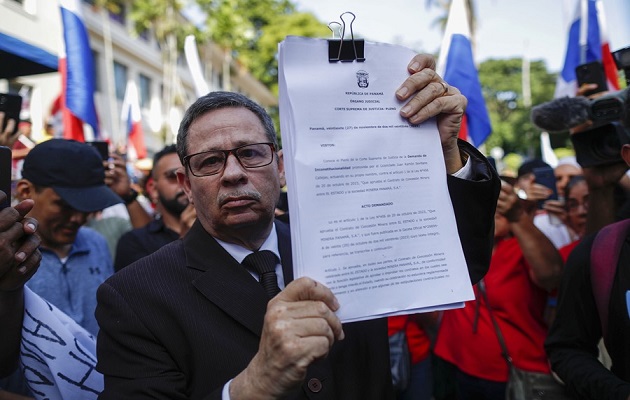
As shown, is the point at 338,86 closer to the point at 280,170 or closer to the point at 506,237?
the point at 280,170

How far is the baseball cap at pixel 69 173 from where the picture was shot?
2783 mm

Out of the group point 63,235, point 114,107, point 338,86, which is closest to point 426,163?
point 338,86

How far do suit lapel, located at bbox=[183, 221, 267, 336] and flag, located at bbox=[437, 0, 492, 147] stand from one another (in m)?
2.92

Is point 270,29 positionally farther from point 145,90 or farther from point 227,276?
point 227,276

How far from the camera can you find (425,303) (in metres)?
1.36

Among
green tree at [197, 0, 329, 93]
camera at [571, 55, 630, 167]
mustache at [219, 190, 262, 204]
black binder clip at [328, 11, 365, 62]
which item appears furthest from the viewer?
green tree at [197, 0, 329, 93]

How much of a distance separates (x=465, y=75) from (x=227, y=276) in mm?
3157

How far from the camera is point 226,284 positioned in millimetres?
1700

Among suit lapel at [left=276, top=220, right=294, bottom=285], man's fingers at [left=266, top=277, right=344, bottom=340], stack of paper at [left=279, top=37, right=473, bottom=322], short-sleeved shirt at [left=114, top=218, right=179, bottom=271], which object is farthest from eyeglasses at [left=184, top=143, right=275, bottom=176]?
short-sleeved shirt at [left=114, top=218, right=179, bottom=271]

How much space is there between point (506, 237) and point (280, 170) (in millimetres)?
2020

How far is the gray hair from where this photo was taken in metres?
1.80

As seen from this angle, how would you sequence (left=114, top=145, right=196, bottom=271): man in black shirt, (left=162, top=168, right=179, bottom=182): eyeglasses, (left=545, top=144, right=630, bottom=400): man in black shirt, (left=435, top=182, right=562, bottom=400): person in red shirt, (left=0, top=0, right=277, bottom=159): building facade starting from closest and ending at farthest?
(left=545, top=144, right=630, bottom=400): man in black shirt
(left=435, top=182, right=562, bottom=400): person in red shirt
(left=114, top=145, right=196, bottom=271): man in black shirt
(left=162, top=168, right=179, bottom=182): eyeglasses
(left=0, top=0, right=277, bottom=159): building facade

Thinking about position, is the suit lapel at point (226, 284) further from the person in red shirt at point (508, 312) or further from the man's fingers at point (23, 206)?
the person in red shirt at point (508, 312)

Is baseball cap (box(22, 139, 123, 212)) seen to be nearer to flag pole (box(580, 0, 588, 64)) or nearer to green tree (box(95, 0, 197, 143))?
flag pole (box(580, 0, 588, 64))
